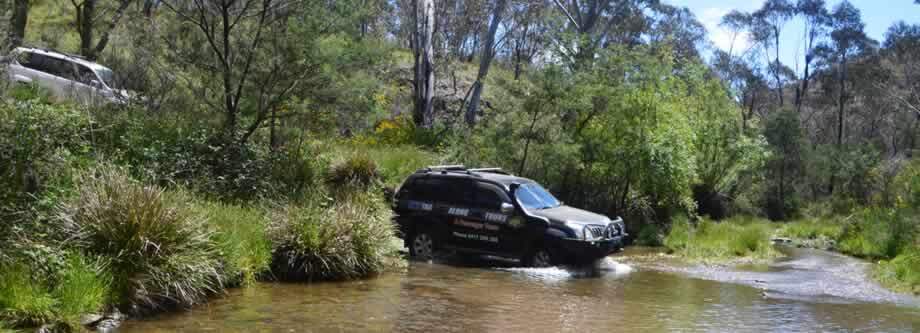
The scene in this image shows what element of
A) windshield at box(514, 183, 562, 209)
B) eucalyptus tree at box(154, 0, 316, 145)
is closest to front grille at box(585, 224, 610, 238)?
windshield at box(514, 183, 562, 209)

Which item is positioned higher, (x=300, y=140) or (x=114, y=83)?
(x=114, y=83)

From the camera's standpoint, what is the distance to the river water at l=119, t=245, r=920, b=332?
30.7 feet

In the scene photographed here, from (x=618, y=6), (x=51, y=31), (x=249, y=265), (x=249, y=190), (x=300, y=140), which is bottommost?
(x=249, y=265)

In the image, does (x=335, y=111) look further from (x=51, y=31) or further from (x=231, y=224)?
(x=51, y=31)

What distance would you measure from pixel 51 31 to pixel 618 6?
25.8 m

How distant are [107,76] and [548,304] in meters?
14.9

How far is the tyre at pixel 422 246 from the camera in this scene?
50.0 ft

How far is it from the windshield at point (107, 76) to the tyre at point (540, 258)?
37.5ft

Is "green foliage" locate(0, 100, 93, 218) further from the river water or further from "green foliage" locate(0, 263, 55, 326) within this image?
the river water

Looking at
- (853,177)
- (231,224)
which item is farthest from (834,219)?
(231,224)

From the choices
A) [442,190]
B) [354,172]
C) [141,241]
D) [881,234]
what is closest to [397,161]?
[354,172]

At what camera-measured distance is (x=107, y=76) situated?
2091cm

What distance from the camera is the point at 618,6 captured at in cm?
3962

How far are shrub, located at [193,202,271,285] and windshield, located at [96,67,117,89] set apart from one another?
30.5ft
